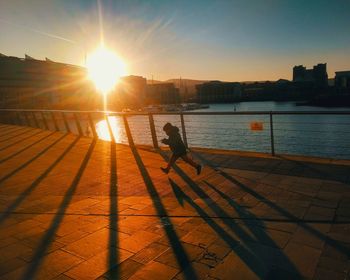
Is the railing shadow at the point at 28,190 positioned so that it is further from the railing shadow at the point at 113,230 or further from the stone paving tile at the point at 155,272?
the stone paving tile at the point at 155,272

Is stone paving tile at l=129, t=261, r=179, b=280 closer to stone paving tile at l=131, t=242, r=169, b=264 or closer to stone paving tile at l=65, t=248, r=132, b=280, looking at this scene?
stone paving tile at l=131, t=242, r=169, b=264

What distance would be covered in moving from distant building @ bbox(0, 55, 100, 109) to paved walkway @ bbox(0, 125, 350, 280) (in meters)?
90.4

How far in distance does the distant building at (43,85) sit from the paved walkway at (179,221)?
297 feet

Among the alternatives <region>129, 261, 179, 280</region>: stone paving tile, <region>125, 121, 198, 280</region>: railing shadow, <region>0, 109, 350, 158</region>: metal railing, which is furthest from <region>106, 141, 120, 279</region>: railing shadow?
<region>0, 109, 350, 158</region>: metal railing

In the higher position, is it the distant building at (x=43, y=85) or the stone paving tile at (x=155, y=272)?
the distant building at (x=43, y=85)

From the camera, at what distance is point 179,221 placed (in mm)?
4270

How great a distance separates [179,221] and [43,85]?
10645 centimetres

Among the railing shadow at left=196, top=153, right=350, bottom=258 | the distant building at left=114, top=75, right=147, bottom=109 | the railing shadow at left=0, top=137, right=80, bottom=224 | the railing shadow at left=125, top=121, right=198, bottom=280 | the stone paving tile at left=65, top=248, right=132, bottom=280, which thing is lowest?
the railing shadow at left=196, top=153, right=350, bottom=258

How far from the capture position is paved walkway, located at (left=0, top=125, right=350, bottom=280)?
10.1 feet

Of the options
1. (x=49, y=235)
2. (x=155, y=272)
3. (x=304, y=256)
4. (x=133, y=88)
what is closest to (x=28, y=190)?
(x=49, y=235)

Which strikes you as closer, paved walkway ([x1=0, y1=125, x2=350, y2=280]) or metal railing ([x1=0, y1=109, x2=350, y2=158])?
paved walkway ([x1=0, y1=125, x2=350, y2=280])

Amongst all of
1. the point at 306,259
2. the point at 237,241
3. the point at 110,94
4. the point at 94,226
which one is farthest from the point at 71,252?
the point at 110,94

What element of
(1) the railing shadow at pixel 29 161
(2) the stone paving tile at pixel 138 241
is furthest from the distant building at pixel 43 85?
(2) the stone paving tile at pixel 138 241

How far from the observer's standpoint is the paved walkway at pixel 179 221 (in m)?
3.09
